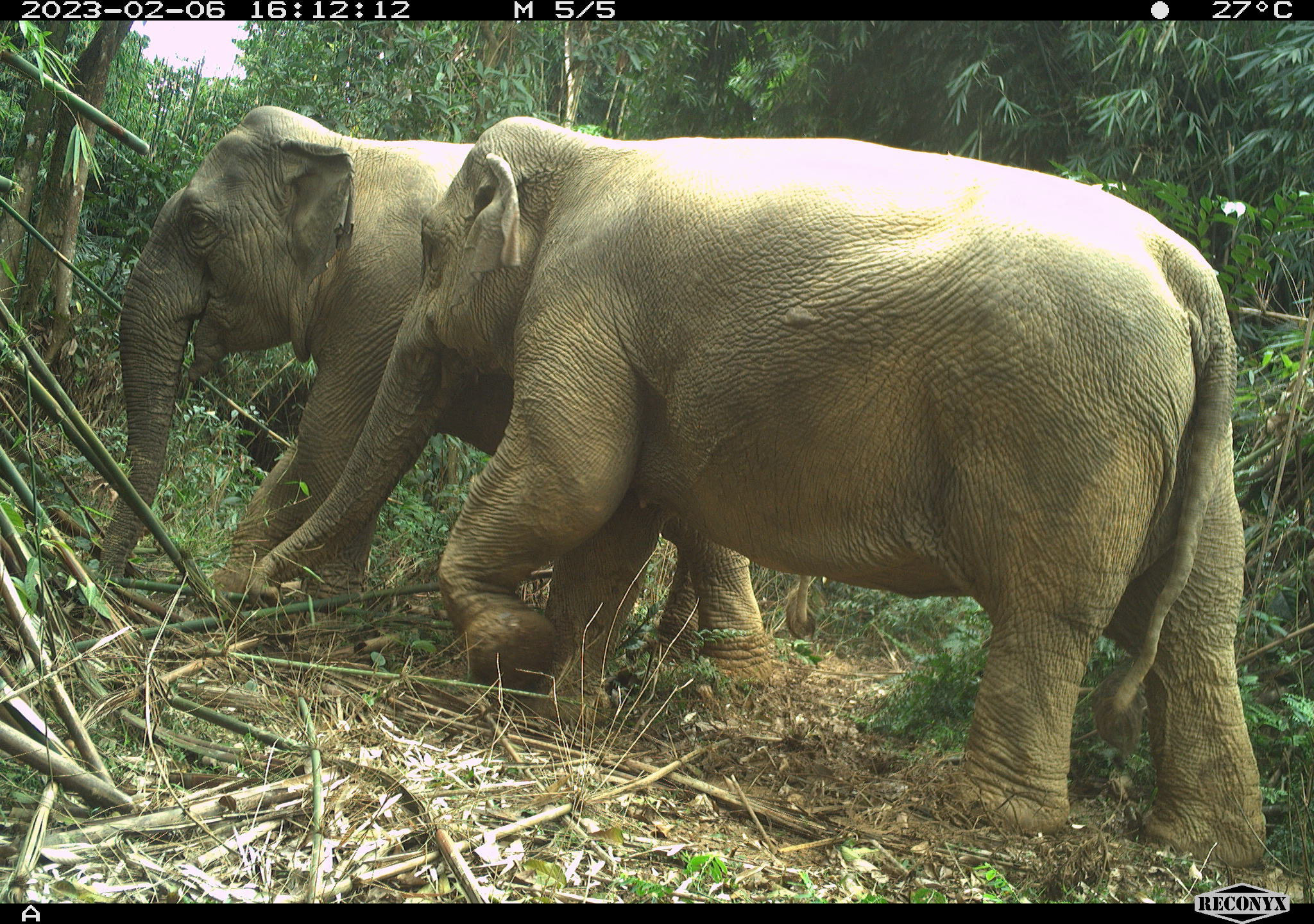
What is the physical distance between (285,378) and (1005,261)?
6078mm

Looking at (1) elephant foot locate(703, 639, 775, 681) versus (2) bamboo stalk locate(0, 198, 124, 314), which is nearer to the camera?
(2) bamboo stalk locate(0, 198, 124, 314)

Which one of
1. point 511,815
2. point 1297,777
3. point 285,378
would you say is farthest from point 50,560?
point 285,378

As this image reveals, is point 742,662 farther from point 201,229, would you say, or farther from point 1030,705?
point 201,229

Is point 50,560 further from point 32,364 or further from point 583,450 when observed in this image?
point 583,450

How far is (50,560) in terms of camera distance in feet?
12.1

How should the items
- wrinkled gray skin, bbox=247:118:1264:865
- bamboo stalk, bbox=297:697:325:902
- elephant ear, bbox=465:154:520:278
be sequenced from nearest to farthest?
bamboo stalk, bbox=297:697:325:902 → wrinkled gray skin, bbox=247:118:1264:865 → elephant ear, bbox=465:154:520:278

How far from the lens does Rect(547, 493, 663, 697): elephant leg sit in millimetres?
4703

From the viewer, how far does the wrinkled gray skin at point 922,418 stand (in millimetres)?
3264

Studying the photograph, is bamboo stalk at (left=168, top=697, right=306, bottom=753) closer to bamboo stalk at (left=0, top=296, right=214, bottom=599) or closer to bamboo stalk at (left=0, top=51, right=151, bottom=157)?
bamboo stalk at (left=0, top=296, right=214, bottom=599)

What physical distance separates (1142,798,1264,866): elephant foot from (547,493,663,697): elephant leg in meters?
2.18

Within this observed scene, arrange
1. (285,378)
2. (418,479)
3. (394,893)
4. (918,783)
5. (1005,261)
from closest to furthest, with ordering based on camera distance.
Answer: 1. (394,893)
2. (1005,261)
3. (918,783)
4. (418,479)
5. (285,378)

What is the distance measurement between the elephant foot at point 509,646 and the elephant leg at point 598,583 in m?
0.27

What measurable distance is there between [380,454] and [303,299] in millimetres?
1214

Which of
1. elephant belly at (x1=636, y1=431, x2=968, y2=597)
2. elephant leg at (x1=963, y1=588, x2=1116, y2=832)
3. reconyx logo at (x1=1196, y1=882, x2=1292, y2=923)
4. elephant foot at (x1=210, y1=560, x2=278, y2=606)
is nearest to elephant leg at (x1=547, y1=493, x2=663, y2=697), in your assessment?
elephant belly at (x1=636, y1=431, x2=968, y2=597)
